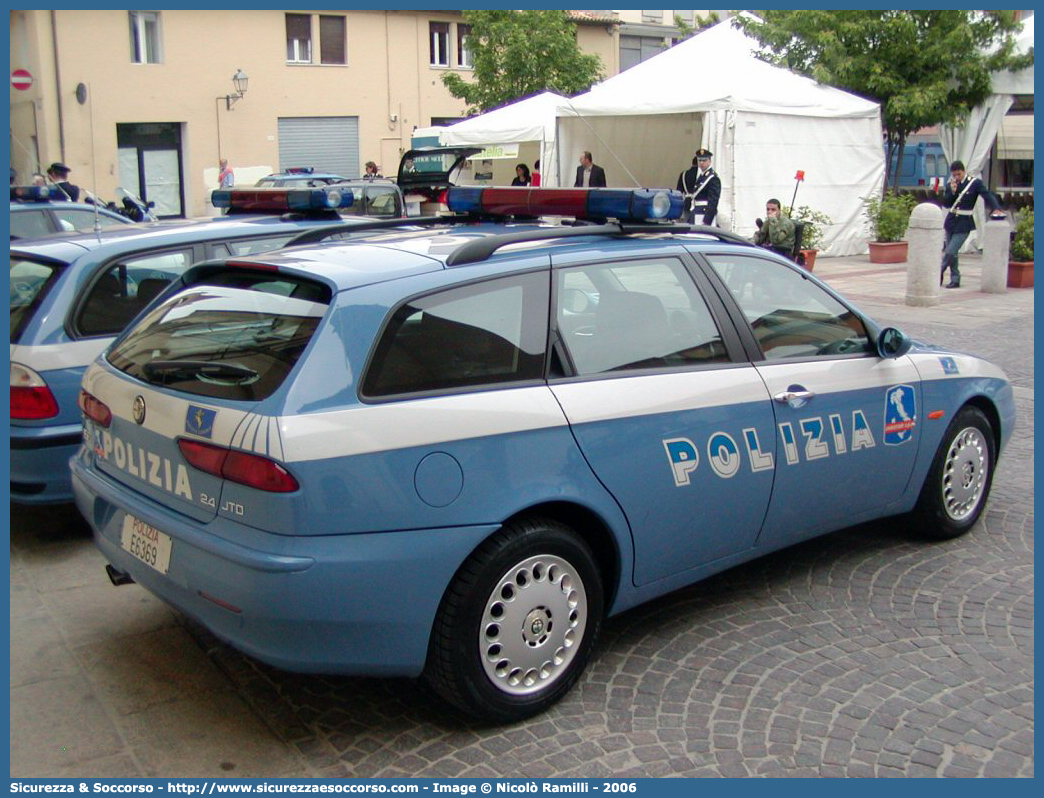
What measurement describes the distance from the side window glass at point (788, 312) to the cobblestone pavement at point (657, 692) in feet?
3.54

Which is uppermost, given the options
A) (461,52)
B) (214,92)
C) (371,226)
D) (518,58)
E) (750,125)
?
(461,52)

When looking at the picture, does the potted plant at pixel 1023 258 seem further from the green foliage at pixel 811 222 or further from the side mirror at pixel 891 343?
the side mirror at pixel 891 343

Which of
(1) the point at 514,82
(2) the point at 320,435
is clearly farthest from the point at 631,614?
(1) the point at 514,82

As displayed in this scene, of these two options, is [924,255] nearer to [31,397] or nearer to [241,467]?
[31,397]

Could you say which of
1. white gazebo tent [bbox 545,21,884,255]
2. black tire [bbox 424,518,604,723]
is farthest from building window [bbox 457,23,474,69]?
black tire [bbox 424,518,604,723]

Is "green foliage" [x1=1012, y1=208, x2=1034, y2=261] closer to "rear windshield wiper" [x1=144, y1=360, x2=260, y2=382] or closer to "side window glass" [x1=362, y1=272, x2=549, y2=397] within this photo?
"side window glass" [x1=362, y1=272, x2=549, y2=397]

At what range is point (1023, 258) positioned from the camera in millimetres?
16422

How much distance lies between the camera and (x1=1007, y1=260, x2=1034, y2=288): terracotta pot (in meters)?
16.1

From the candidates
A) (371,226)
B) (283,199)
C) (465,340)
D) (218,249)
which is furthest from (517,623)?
(283,199)

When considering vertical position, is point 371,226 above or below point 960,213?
below

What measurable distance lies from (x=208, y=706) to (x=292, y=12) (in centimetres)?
3397

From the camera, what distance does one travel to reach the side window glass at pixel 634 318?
3.92 m

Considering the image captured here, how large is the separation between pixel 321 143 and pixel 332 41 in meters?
3.32

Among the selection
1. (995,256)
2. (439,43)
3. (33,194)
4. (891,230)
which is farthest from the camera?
(439,43)
